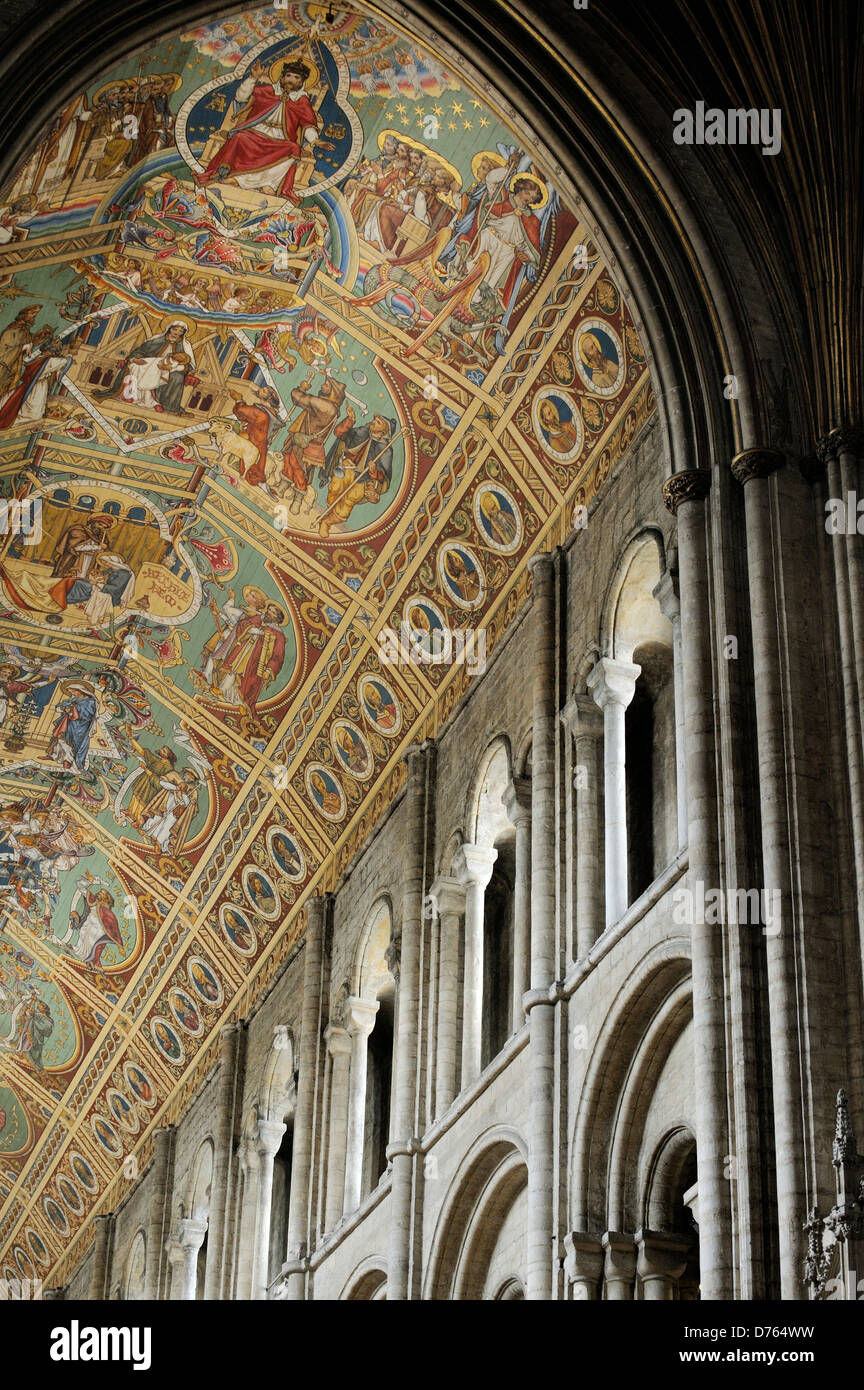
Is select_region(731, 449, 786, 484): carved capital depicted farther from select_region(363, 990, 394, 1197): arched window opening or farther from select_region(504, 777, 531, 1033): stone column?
select_region(363, 990, 394, 1197): arched window opening

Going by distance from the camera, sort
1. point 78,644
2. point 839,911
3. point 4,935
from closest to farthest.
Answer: point 839,911 → point 78,644 → point 4,935

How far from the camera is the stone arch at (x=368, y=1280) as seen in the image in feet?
56.6

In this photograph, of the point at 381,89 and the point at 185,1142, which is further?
the point at 185,1142

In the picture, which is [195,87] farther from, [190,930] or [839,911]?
[190,930]

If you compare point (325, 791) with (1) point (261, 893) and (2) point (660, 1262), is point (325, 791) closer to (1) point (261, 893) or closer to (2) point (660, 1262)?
(1) point (261, 893)

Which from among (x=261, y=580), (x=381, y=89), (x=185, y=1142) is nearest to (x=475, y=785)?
(x=261, y=580)

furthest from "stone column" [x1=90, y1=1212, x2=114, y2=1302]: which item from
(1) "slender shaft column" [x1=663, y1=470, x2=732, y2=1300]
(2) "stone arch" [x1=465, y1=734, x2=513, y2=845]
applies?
(1) "slender shaft column" [x1=663, y1=470, x2=732, y2=1300]

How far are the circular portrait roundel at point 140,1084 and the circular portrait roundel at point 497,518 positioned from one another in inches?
446

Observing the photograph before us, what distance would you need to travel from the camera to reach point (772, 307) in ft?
41.0

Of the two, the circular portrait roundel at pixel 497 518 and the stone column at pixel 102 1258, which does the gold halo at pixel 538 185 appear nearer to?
the circular portrait roundel at pixel 497 518

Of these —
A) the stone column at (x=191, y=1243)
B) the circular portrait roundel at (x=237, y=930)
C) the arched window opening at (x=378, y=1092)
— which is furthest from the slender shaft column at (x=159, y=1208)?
the arched window opening at (x=378, y=1092)

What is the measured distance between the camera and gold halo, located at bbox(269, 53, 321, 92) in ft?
50.3

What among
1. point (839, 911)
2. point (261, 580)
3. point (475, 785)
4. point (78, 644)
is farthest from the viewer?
point (78, 644)

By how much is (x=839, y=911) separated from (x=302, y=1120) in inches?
416
